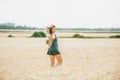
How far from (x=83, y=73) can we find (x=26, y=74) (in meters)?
1.85

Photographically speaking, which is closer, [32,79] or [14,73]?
[32,79]

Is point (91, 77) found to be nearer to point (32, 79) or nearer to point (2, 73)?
point (32, 79)

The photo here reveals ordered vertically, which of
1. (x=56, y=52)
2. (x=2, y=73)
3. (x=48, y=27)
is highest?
(x=48, y=27)

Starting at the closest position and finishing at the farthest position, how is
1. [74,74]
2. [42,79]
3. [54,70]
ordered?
[42,79] < [74,74] < [54,70]

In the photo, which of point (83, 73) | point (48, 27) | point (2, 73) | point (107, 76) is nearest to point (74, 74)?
point (83, 73)

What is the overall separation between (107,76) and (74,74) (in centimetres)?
106

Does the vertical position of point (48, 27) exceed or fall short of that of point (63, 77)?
it exceeds it

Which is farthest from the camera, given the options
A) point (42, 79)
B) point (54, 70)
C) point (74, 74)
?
point (54, 70)

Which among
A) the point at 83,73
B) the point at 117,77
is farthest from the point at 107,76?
the point at 83,73

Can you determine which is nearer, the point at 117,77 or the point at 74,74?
the point at 117,77

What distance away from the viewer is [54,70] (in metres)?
9.45

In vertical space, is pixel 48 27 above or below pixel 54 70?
above

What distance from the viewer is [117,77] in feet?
27.0

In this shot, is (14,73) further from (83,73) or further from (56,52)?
(83,73)
